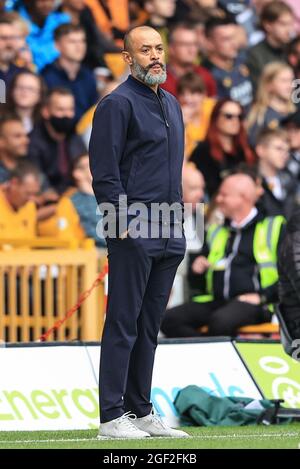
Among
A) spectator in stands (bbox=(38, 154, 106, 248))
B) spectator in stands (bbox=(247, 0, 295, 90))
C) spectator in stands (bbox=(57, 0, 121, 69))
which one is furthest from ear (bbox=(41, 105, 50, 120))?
spectator in stands (bbox=(247, 0, 295, 90))

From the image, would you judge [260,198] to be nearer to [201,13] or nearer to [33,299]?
[201,13]

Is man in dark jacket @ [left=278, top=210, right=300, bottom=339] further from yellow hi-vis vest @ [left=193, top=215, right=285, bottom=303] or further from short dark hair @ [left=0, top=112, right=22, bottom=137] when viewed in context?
short dark hair @ [left=0, top=112, right=22, bottom=137]

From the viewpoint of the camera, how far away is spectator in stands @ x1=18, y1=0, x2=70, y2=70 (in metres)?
13.5

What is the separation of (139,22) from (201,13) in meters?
0.80

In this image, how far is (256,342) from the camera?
10688mm

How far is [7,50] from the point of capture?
13062 mm

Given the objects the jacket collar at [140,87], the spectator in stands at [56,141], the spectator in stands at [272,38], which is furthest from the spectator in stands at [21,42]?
the jacket collar at [140,87]

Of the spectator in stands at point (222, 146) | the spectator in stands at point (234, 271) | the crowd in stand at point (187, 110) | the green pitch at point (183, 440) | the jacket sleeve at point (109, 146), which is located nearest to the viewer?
the green pitch at point (183, 440)

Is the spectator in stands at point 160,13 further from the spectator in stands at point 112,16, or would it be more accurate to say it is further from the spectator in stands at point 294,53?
the spectator in stands at point 294,53

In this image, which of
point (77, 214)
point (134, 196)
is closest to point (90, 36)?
point (77, 214)

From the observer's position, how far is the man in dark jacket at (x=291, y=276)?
9.01 m

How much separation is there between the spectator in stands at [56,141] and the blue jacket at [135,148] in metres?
5.55

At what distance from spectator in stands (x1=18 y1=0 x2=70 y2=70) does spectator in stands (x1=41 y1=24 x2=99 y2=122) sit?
8 centimetres
